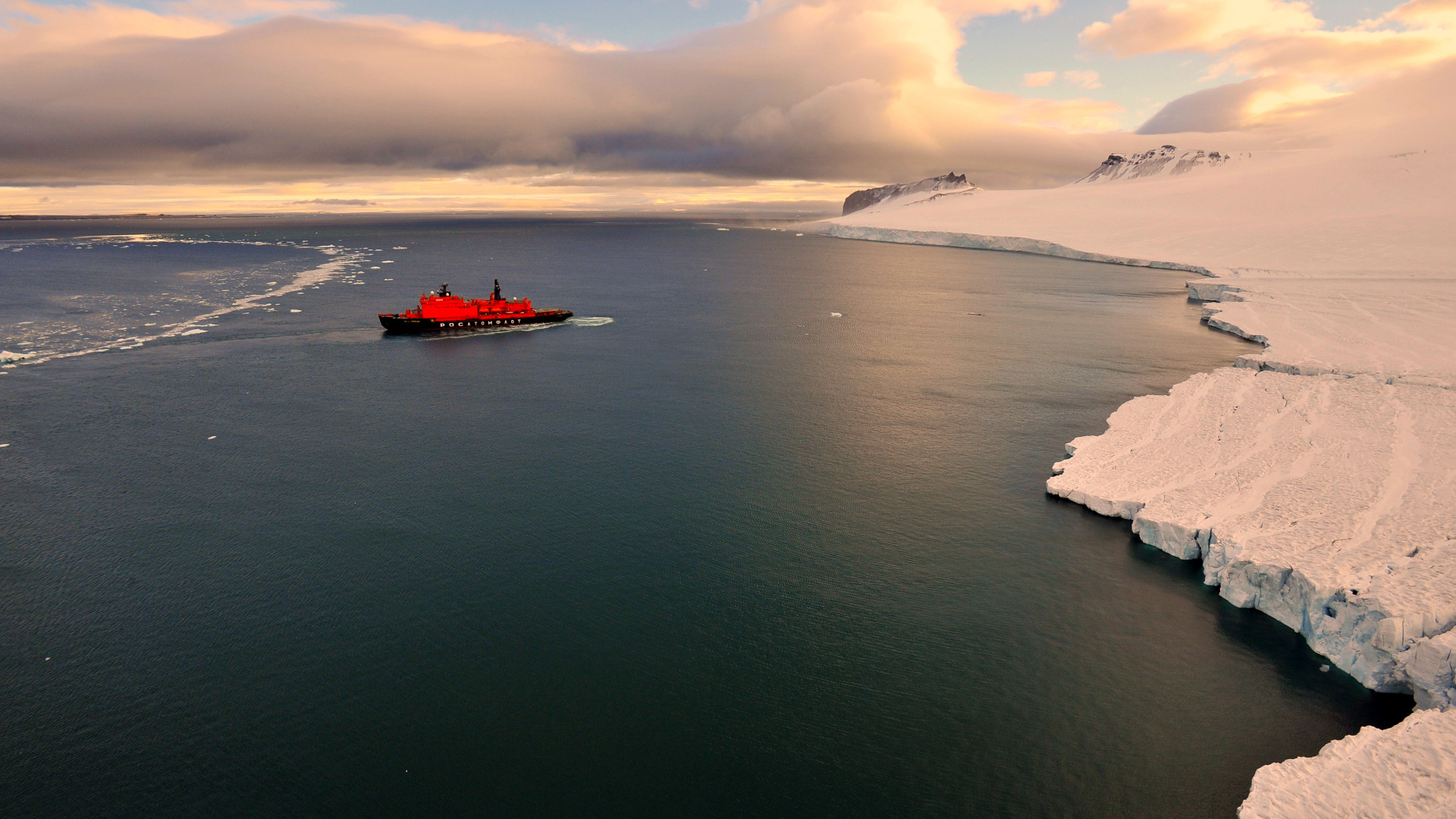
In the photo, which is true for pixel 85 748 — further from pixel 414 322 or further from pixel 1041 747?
pixel 414 322

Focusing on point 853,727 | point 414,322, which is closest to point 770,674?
point 853,727

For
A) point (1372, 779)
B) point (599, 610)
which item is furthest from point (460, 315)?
point (1372, 779)

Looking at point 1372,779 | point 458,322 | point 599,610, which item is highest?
point 458,322

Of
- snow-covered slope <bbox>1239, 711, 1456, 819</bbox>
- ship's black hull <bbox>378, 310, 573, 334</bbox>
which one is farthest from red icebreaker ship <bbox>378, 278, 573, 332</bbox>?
snow-covered slope <bbox>1239, 711, 1456, 819</bbox>

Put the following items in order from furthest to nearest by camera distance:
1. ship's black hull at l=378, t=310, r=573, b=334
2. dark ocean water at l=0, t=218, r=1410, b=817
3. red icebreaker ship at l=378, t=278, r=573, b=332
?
red icebreaker ship at l=378, t=278, r=573, b=332 < ship's black hull at l=378, t=310, r=573, b=334 < dark ocean water at l=0, t=218, r=1410, b=817

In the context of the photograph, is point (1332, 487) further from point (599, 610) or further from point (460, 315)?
point (460, 315)

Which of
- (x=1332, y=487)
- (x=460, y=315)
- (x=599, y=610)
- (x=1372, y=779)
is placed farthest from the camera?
(x=460, y=315)

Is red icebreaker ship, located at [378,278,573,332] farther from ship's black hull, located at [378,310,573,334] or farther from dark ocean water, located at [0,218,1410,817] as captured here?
dark ocean water, located at [0,218,1410,817]
